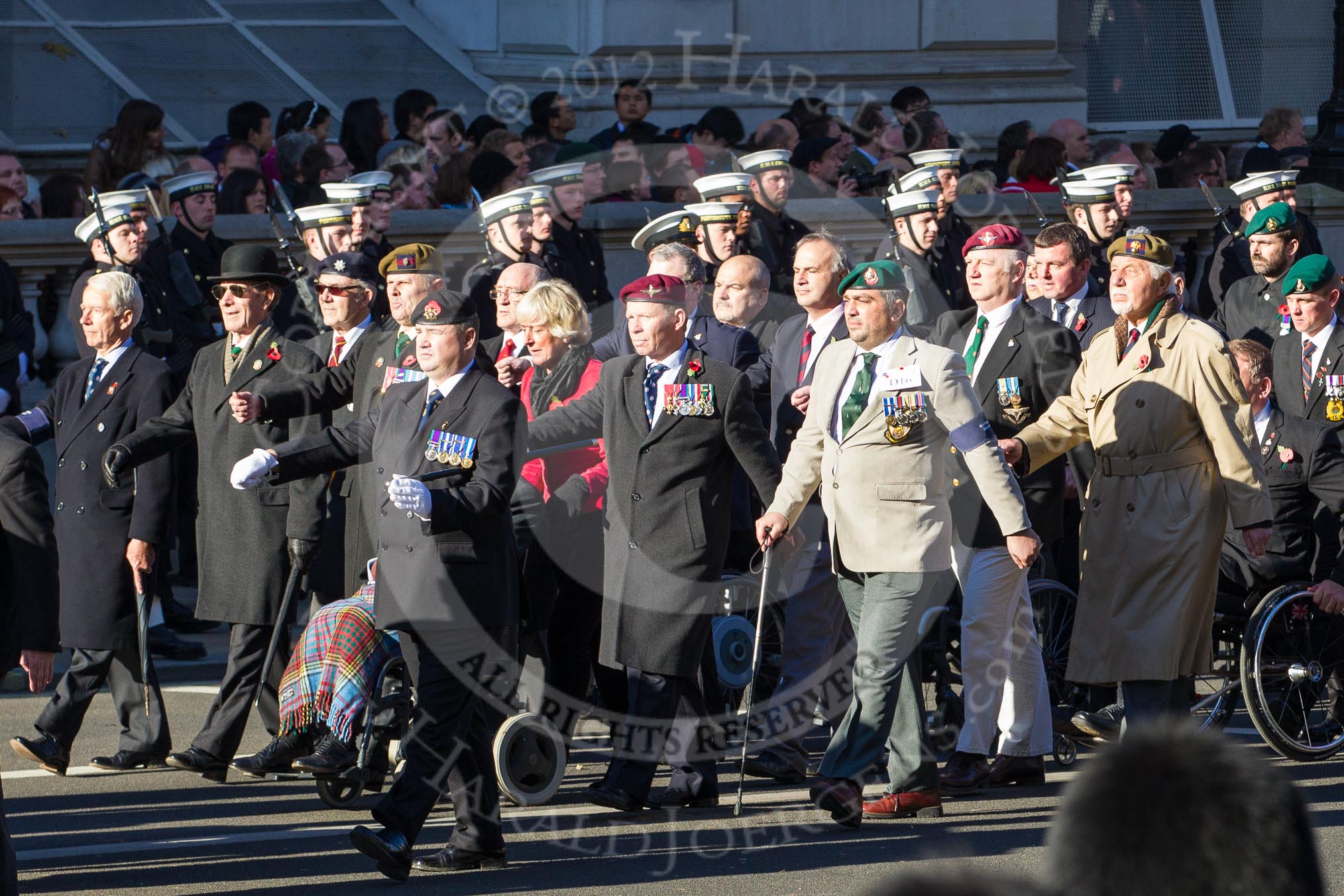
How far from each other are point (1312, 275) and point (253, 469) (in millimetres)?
5108

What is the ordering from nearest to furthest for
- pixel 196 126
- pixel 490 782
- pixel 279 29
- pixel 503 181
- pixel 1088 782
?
pixel 1088 782 < pixel 490 782 < pixel 503 181 < pixel 196 126 < pixel 279 29

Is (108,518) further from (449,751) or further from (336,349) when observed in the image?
(449,751)

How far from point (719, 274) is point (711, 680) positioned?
6.09 ft

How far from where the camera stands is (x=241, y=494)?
8469 millimetres

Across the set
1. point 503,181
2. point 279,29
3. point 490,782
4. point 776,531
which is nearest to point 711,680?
point 776,531

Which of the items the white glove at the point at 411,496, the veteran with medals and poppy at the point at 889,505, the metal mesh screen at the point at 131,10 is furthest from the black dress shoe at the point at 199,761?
the metal mesh screen at the point at 131,10

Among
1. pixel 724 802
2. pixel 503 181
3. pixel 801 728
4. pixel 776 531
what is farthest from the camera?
pixel 503 181

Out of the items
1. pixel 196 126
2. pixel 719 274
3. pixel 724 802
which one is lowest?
pixel 724 802

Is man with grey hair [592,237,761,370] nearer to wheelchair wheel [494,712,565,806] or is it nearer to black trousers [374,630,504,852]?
wheelchair wheel [494,712,565,806]

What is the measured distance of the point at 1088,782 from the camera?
1999 mm

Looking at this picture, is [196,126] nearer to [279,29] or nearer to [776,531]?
[279,29]

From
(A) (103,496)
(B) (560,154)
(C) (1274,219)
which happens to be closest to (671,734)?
(A) (103,496)

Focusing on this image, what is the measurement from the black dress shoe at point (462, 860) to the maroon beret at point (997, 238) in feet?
10.3

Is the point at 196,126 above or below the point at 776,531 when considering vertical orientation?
above
